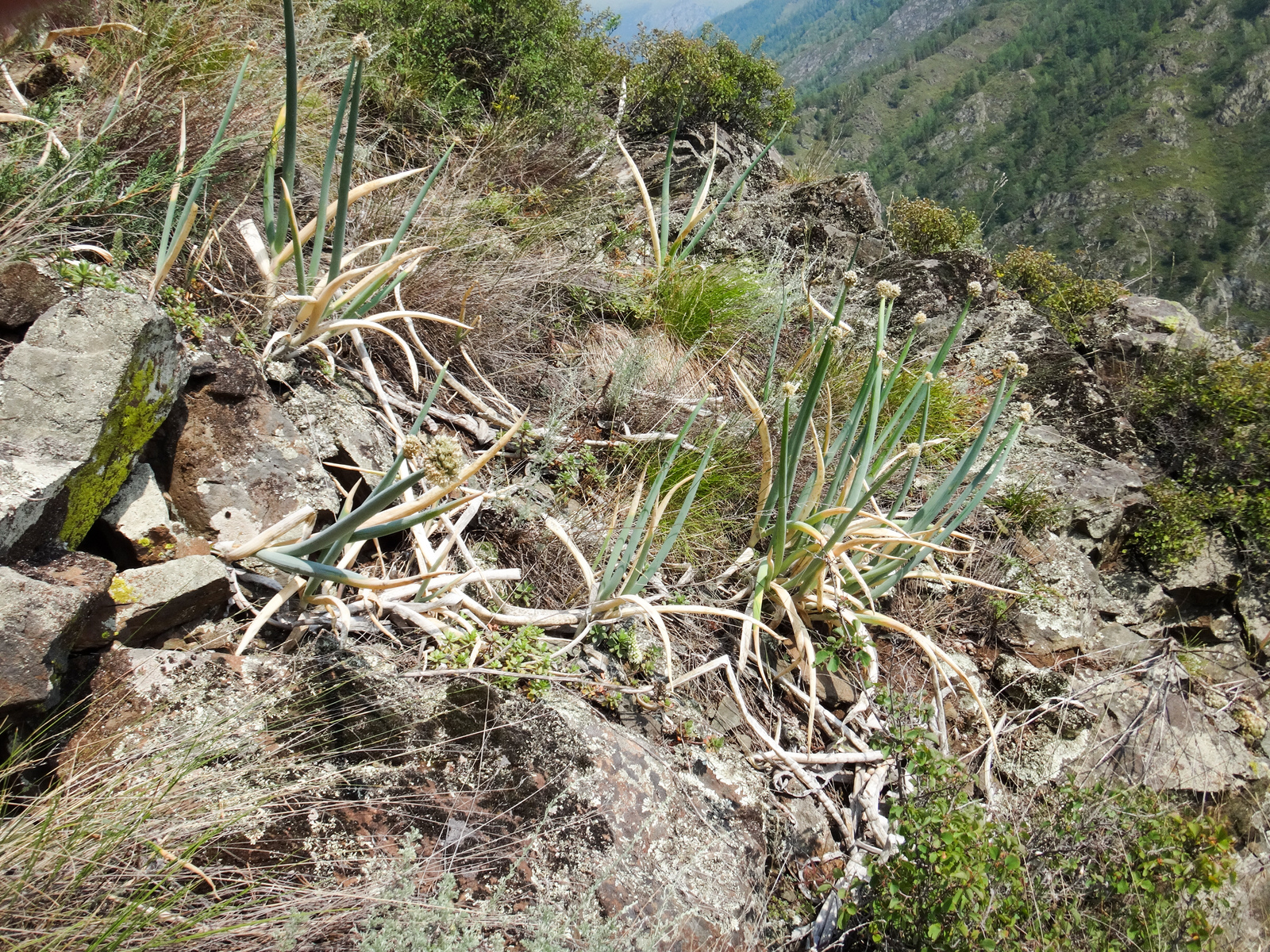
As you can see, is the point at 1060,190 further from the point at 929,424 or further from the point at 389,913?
the point at 389,913

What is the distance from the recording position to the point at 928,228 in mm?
7160

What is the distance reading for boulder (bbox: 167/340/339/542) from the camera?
2135 mm

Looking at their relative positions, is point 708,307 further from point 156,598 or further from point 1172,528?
point 156,598

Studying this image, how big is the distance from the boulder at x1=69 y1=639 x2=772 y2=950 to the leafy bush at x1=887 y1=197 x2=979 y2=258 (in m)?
6.37

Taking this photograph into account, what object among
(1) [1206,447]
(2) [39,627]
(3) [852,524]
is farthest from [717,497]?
(1) [1206,447]

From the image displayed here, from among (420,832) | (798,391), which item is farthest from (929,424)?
(420,832)

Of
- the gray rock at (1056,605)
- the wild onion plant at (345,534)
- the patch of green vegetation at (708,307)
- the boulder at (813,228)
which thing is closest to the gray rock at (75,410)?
the wild onion plant at (345,534)

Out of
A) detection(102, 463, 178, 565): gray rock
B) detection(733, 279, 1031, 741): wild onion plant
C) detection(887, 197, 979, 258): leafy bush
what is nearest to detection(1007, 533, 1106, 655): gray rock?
detection(733, 279, 1031, 741): wild onion plant

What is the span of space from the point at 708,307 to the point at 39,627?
345 cm

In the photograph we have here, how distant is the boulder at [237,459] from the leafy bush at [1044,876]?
2077mm

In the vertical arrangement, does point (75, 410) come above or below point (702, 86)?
below

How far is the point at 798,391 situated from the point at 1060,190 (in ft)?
230

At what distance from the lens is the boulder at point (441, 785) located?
166 cm

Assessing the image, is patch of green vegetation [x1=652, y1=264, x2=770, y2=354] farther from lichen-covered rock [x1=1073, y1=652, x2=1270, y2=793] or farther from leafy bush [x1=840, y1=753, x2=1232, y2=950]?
leafy bush [x1=840, y1=753, x2=1232, y2=950]
